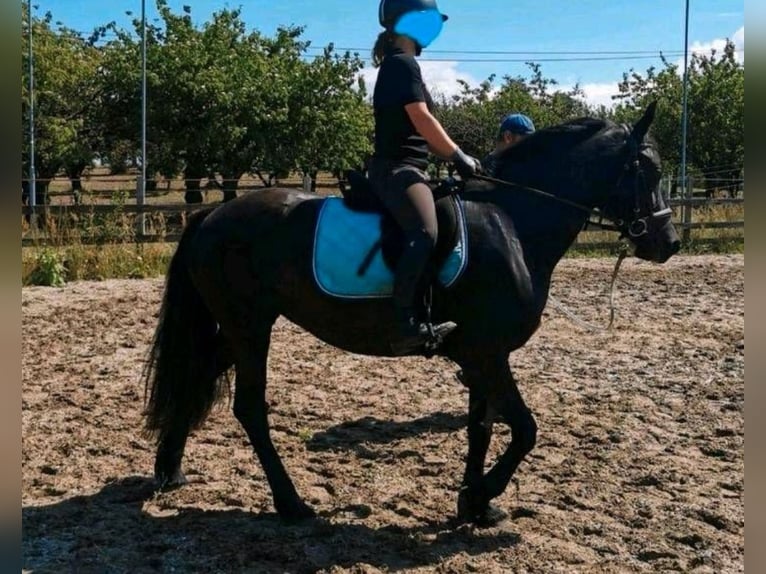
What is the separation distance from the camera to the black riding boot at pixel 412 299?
4004mm

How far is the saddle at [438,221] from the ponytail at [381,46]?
0.68m

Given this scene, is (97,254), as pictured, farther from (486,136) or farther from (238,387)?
(486,136)

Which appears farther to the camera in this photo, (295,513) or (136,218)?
(136,218)

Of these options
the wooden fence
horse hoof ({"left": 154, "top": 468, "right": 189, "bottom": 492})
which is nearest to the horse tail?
horse hoof ({"left": 154, "top": 468, "right": 189, "bottom": 492})

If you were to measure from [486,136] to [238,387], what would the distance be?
31532mm

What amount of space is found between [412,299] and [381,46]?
143 cm

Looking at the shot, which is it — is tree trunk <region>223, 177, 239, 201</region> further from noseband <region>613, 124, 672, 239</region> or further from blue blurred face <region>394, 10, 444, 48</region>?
noseband <region>613, 124, 672, 239</region>

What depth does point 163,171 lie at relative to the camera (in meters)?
25.9

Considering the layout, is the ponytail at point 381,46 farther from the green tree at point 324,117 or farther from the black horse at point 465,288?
the green tree at point 324,117

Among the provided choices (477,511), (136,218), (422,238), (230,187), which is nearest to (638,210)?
(422,238)

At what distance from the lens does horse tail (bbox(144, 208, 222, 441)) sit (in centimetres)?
474

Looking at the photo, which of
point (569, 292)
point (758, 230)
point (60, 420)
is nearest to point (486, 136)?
point (569, 292)

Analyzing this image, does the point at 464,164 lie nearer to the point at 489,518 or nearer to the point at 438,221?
the point at 438,221

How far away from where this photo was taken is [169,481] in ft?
15.7
